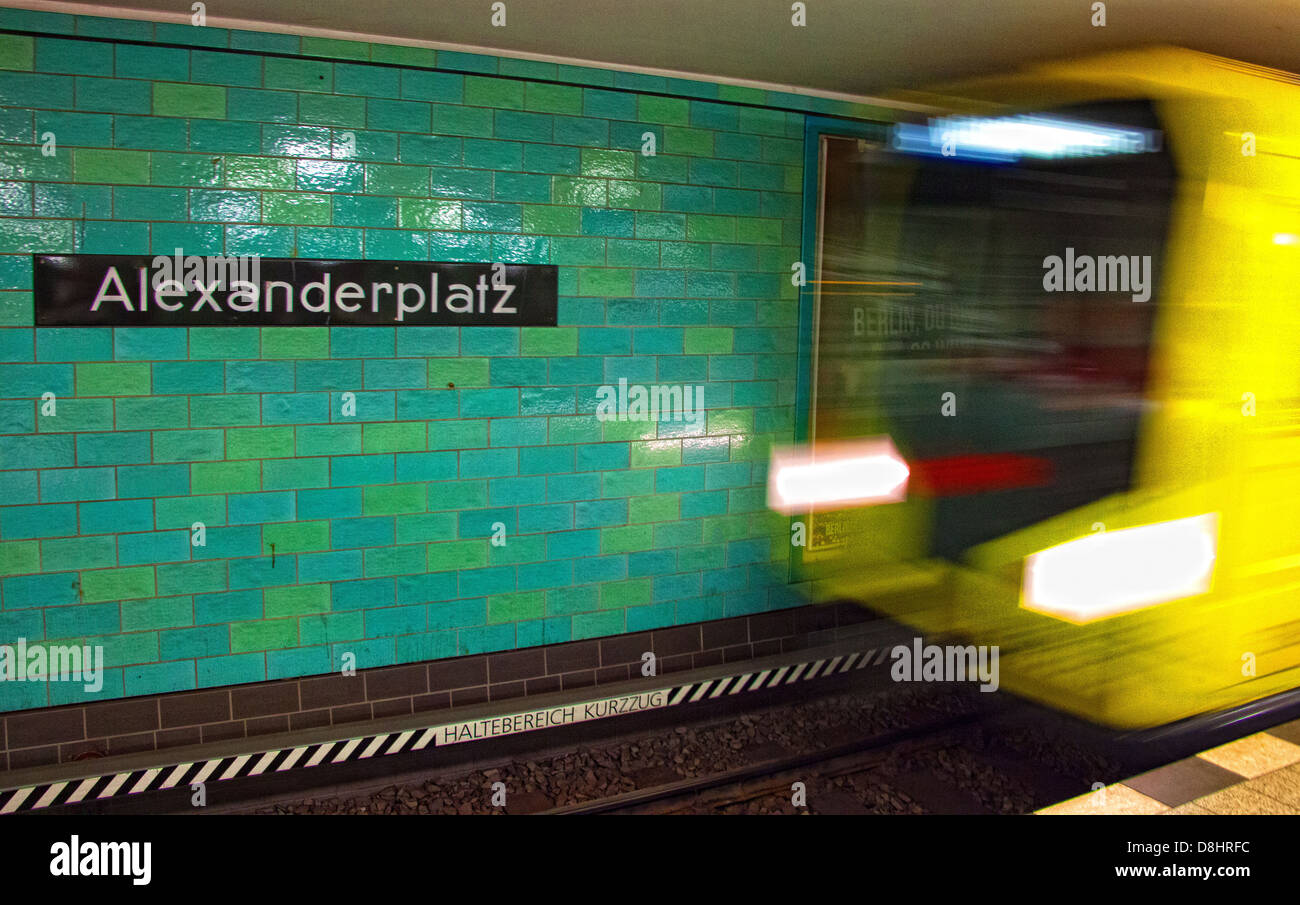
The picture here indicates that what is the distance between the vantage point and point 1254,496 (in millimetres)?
4418

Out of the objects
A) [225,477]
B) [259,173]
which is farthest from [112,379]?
[259,173]

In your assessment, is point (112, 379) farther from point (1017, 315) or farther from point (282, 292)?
point (1017, 315)

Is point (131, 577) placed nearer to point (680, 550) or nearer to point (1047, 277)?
point (680, 550)

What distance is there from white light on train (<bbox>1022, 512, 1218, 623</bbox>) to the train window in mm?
256

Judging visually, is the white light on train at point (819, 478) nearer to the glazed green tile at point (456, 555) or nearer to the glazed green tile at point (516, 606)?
the glazed green tile at point (516, 606)

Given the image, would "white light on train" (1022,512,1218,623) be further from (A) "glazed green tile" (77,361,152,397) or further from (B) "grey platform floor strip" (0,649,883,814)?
(A) "glazed green tile" (77,361,152,397)

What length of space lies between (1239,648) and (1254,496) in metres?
0.74

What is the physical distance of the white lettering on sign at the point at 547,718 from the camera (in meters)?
5.29

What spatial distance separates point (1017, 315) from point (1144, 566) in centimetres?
135

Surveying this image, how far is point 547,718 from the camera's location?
18.1 feet

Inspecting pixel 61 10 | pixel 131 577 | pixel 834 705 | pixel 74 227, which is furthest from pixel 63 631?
pixel 834 705

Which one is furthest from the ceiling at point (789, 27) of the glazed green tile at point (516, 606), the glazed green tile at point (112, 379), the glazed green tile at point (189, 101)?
the glazed green tile at point (516, 606)

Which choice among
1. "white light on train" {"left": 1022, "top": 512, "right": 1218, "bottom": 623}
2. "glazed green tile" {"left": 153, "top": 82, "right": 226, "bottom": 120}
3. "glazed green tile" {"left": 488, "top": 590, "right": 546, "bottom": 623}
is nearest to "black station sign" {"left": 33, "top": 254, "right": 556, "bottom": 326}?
"glazed green tile" {"left": 153, "top": 82, "right": 226, "bottom": 120}

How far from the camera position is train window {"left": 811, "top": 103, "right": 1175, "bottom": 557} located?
4.27 meters
